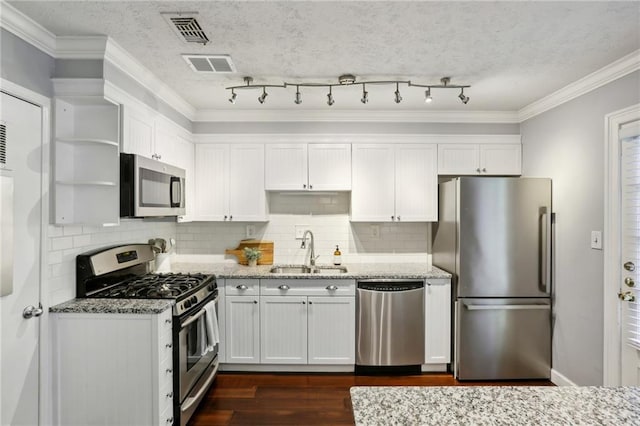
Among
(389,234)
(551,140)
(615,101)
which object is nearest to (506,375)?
(389,234)

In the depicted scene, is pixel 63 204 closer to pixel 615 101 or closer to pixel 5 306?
pixel 5 306

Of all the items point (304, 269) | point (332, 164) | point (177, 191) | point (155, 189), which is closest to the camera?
point (155, 189)

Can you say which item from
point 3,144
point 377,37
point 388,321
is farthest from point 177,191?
point 388,321

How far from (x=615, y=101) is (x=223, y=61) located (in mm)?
2742

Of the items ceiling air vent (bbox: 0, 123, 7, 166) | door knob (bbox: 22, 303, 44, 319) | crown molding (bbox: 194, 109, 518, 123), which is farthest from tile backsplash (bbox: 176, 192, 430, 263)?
ceiling air vent (bbox: 0, 123, 7, 166)

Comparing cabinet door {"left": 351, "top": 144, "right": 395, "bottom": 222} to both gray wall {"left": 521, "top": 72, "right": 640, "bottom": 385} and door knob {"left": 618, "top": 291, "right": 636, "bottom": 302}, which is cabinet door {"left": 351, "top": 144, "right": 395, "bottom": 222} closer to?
gray wall {"left": 521, "top": 72, "right": 640, "bottom": 385}

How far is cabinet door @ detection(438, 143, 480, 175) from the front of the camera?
11.6 feet

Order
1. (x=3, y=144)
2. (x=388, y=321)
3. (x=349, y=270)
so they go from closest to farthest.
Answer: (x=3, y=144)
(x=388, y=321)
(x=349, y=270)

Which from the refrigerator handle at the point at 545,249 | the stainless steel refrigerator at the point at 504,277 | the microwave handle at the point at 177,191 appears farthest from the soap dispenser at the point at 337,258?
Result: the refrigerator handle at the point at 545,249

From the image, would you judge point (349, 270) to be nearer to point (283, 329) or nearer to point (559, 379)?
point (283, 329)

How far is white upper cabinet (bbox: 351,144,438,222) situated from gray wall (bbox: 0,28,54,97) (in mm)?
2458

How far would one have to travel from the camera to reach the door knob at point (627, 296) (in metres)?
2.31

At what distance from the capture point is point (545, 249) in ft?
9.92

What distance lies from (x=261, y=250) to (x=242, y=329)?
0.86 metres
